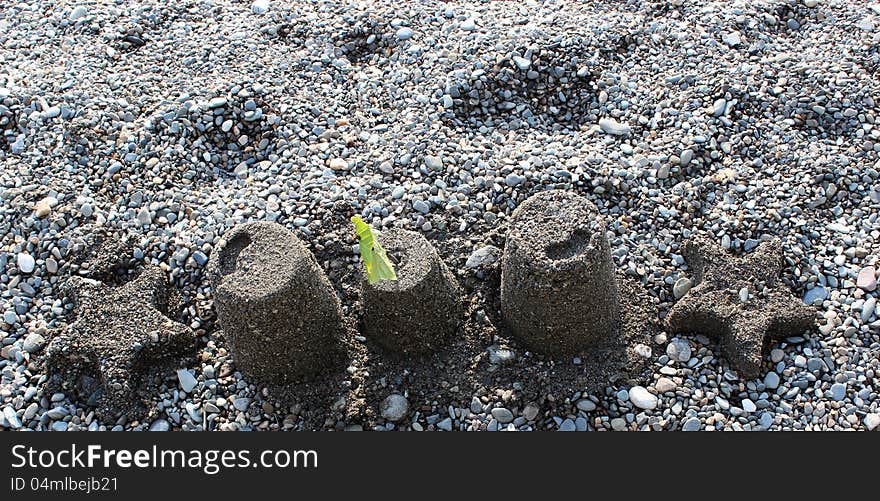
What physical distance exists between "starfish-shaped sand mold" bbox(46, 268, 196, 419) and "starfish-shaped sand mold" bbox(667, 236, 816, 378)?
1890 millimetres

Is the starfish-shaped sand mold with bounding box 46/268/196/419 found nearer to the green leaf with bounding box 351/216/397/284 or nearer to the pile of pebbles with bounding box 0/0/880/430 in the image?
the pile of pebbles with bounding box 0/0/880/430

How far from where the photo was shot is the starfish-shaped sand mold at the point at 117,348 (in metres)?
3.19

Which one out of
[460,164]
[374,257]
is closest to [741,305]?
[460,164]

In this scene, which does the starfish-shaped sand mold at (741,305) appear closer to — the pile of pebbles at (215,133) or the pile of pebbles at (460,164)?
the pile of pebbles at (460,164)

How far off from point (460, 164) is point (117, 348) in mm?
1540

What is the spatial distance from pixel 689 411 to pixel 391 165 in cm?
157

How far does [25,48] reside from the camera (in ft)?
15.5

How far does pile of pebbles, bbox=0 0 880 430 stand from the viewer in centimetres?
315

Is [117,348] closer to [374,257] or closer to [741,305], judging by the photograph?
[374,257]

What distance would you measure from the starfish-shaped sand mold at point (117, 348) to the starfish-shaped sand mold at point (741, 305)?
6.20 ft

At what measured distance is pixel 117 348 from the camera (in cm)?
324

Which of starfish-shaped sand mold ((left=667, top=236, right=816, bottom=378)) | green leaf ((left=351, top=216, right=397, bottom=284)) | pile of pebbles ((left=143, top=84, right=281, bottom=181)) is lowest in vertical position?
starfish-shaped sand mold ((left=667, top=236, right=816, bottom=378))

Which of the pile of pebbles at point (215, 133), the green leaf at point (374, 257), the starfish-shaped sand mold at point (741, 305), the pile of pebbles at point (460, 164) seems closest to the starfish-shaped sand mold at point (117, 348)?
the pile of pebbles at point (460, 164)

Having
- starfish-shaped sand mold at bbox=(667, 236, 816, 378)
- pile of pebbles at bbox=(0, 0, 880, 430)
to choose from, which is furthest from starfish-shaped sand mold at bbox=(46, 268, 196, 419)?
starfish-shaped sand mold at bbox=(667, 236, 816, 378)
